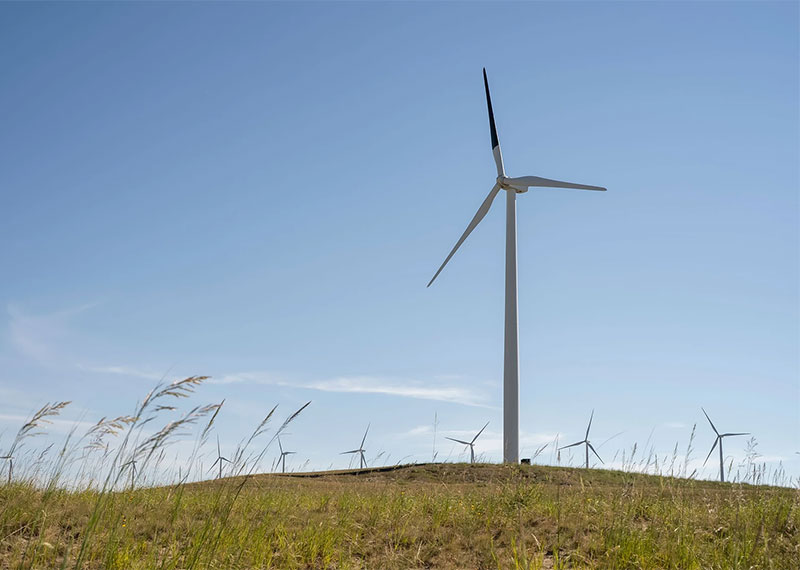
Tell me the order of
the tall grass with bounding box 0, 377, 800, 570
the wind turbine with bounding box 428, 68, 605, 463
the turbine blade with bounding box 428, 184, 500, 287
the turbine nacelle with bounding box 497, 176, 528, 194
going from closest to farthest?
the tall grass with bounding box 0, 377, 800, 570
the wind turbine with bounding box 428, 68, 605, 463
the turbine blade with bounding box 428, 184, 500, 287
the turbine nacelle with bounding box 497, 176, 528, 194

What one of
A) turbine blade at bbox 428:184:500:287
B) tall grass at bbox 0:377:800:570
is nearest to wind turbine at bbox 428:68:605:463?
turbine blade at bbox 428:184:500:287

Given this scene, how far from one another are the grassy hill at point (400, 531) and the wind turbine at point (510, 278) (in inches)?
706

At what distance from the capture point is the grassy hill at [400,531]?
24.9 feet

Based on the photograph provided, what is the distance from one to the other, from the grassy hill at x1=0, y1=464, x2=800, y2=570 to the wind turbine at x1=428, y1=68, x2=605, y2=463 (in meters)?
17.9

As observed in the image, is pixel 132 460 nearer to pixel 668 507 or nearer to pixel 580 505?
pixel 580 505

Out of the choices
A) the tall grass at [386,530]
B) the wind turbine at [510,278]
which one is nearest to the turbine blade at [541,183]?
the wind turbine at [510,278]

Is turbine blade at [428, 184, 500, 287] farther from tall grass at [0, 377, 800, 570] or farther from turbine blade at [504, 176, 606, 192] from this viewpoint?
tall grass at [0, 377, 800, 570]

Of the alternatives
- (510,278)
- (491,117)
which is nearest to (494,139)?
(491,117)

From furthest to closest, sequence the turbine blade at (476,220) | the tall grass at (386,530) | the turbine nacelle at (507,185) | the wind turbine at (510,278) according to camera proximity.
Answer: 1. the turbine nacelle at (507,185)
2. the turbine blade at (476,220)
3. the wind turbine at (510,278)
4. the tall grass at (386,530)

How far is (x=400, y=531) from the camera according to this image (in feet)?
29.2

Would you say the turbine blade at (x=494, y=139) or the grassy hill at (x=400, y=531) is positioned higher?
the turbine blade at (x=494, y=139)

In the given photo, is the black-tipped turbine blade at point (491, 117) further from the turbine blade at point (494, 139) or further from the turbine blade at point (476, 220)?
the turbine blade at point (476, 220)

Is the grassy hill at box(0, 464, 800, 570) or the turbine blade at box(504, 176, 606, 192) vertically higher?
the turbine blade at box(504, 176, 606, 192)

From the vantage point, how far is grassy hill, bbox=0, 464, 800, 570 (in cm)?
758
